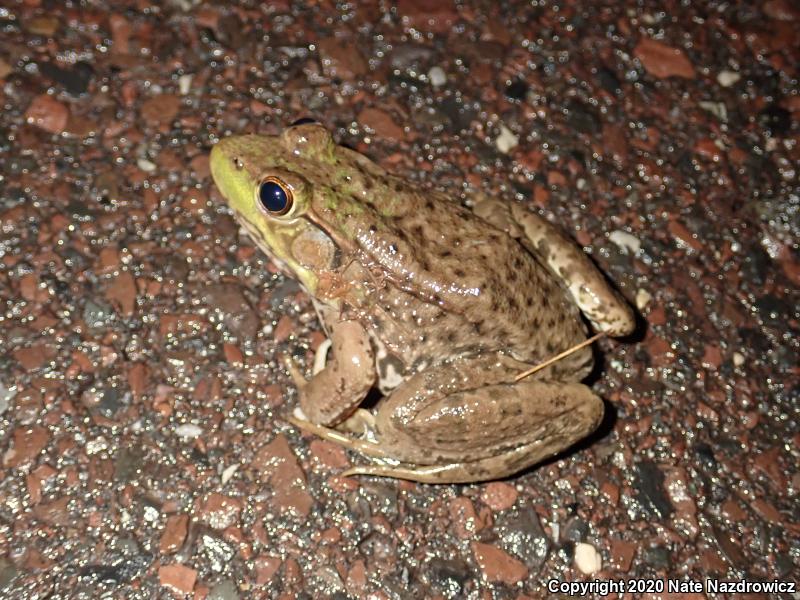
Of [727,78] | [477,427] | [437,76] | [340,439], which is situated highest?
[727,78]

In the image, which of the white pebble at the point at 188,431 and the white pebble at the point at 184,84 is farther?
the white pebble at the point at 184,84

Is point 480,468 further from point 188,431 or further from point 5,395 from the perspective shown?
point 5,395

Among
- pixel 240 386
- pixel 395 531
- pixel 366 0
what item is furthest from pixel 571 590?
pixel 366 0

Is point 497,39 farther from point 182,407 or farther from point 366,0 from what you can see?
point 182,407

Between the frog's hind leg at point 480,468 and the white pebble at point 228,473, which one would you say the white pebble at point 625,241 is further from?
the white pebble at point 228,473

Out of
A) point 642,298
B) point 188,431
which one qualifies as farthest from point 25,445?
point 642,298

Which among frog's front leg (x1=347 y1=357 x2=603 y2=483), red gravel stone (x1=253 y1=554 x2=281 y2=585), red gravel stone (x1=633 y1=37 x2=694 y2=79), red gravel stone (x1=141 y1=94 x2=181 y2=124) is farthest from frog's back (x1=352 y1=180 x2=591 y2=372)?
red gravel stone (x1=633 y1=37 x2=694 y2=79)

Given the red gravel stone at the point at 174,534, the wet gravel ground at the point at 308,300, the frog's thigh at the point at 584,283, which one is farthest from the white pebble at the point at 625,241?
the red gravel stone at the point at 174,534
